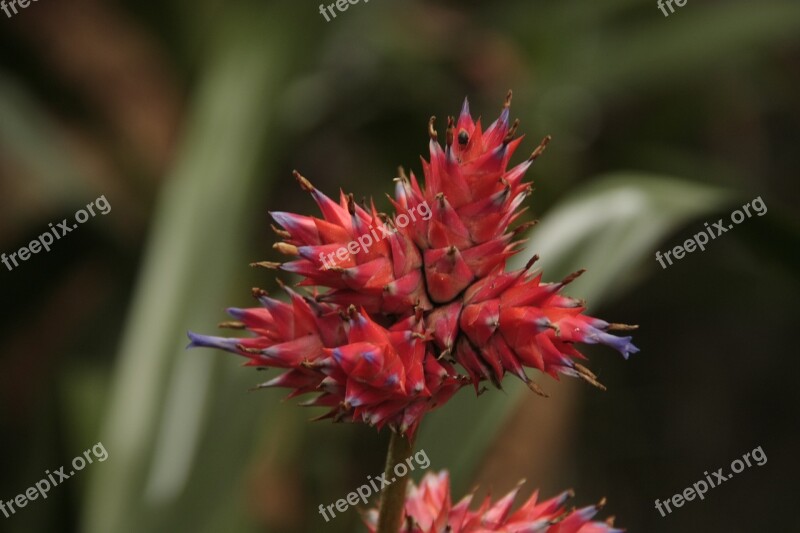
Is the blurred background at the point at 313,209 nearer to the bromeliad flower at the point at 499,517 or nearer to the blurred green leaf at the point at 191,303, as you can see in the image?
the blurred green leaf at the point at 191,303

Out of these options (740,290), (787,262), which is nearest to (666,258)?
(787,262)

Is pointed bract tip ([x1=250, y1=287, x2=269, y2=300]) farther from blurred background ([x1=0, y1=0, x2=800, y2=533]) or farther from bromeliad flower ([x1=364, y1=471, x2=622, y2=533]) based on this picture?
blurred background ([x1=0, y1=0, x2=800, y2=533])

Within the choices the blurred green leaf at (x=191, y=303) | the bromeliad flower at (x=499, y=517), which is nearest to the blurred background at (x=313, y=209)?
the blurred green leaf at (x=191, y=303)

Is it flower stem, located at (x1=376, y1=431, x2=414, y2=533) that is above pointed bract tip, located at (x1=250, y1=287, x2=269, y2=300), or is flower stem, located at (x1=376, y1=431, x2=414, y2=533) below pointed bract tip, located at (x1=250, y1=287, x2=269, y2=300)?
below

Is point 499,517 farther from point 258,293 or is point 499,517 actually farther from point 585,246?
point 585,246

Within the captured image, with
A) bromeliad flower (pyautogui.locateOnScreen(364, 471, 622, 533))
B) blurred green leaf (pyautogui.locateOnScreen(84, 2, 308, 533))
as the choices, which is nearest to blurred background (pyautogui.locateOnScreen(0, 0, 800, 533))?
blurred green leaf (pyautogui.locateOnScreen(84, 2, 308, 533))

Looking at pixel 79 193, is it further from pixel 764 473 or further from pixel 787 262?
pixel 764 473

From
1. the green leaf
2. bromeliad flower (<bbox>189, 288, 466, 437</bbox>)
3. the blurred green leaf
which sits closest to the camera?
bromeliad flower (<bbox>189, 288, 466, 437</bbox>)
